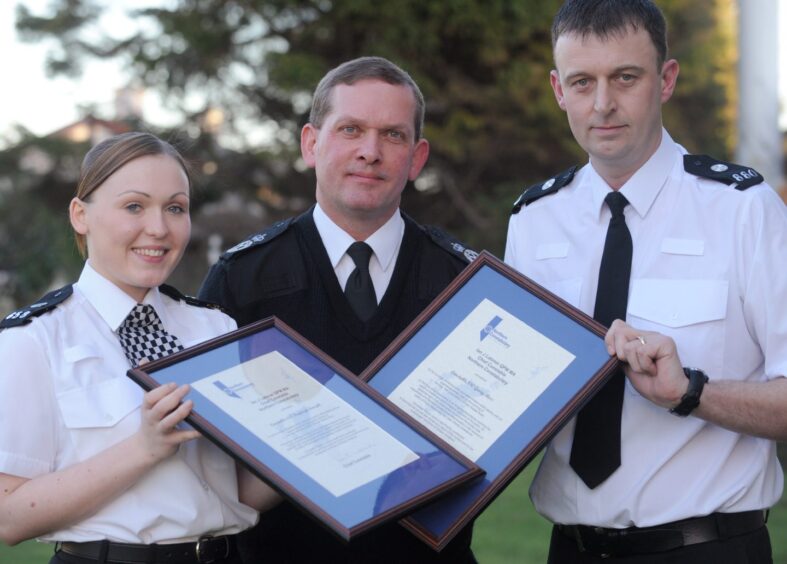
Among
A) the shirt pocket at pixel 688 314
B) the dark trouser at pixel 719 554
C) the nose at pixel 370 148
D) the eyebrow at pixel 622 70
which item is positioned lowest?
the dark trouser at pixel 719 554

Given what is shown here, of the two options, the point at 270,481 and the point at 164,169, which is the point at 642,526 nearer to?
the point at 270,481

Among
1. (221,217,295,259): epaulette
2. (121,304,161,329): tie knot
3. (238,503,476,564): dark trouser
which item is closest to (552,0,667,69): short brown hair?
(221,217,295,259): epaulette

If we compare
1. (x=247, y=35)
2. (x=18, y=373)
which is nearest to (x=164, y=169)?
(x=18, y=373)

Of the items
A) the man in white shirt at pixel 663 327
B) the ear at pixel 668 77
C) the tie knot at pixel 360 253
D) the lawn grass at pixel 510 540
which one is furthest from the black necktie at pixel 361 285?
the lawn grass at pixel 510 540

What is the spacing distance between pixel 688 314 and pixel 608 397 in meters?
0.31

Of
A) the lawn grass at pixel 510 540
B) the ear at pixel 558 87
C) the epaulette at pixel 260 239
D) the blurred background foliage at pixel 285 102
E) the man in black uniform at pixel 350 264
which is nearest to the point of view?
the ear at pixel 558 87

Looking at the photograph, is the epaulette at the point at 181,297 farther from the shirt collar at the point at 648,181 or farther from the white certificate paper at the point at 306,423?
the shirt collar at the point at 648,181

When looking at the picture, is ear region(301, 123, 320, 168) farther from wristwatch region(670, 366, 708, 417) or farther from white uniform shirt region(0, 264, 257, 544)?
wristwatch region(670, 366, 708, 417)

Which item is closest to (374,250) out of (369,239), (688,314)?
(369,239)

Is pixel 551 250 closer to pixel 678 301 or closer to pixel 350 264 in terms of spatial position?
pixel 678 301

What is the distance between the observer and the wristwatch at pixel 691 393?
2.54 m

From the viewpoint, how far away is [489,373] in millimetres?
2760

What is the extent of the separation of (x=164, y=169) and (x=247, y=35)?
14237 mm

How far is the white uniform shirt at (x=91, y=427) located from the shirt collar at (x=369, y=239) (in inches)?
32.3
